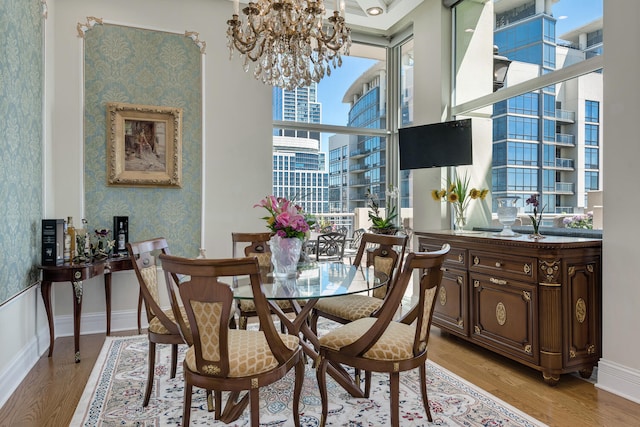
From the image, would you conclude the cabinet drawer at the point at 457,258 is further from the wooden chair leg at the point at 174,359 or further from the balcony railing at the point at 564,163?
the wooden chair leg at the point at 174,359

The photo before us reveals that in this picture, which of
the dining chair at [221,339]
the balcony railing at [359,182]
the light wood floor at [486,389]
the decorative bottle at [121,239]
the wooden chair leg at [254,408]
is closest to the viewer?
the dining chair at [221,339]

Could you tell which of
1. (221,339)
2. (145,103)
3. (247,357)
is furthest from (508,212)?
(145,103)

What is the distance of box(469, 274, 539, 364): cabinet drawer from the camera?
9.41 feet

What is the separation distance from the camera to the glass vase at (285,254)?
2.70 meters

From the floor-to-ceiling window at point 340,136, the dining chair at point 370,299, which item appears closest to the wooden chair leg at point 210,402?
the dining chair at point 370,299

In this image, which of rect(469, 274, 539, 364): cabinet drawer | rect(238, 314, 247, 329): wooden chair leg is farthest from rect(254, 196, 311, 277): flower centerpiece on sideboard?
rect(469, 274, 539, 364): cabinet drawer

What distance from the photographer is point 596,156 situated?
124 inches

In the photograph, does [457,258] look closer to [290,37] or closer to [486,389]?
[486,389]

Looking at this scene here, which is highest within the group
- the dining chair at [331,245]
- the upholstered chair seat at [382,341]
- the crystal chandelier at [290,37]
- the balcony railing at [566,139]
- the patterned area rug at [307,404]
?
the crystal chandelier at [290,37]

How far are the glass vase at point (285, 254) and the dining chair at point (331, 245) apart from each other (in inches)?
102

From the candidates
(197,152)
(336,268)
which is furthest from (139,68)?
(336,268)

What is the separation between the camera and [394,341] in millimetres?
2148

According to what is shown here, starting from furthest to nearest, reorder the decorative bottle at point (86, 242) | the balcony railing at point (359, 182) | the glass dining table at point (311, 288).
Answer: the balcony railing at point (359, 182) → the decorative bottle at point (86, 242) → the glass dining table at point (311, 288)

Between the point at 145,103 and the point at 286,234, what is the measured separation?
8.33ft
